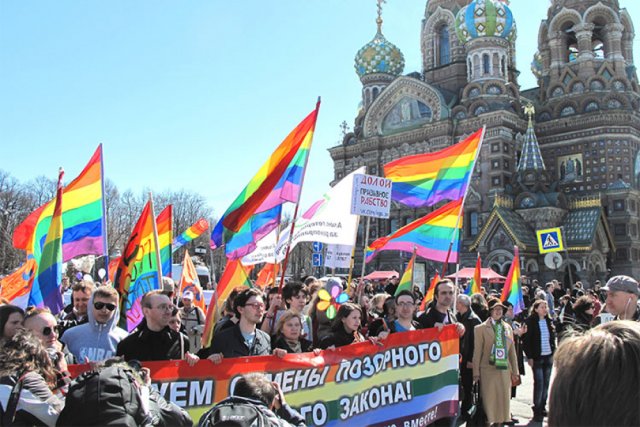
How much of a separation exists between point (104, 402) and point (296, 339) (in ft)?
10.1

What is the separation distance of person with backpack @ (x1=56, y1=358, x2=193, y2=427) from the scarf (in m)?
5.25

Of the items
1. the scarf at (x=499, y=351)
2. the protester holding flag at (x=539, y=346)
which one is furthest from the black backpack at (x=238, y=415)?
the protester holding flag at (x=539, y=346)

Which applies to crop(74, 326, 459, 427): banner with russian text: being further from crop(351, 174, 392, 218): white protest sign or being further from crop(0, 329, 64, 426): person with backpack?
crop(351, 174, 392, 218): white protest sign

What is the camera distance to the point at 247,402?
2820 mm

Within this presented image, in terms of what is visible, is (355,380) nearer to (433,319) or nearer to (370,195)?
(433,319)

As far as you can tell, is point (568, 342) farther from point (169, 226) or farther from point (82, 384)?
point (169, 226)

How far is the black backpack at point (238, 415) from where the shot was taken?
8.78 ft

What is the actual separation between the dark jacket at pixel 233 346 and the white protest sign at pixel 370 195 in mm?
3383

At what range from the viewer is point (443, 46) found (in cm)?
4347

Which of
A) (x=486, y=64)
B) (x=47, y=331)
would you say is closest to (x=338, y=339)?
(x=47, y=331)

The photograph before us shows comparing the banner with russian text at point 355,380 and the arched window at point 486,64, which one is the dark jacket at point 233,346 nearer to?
the banner with russian text at point 355,380

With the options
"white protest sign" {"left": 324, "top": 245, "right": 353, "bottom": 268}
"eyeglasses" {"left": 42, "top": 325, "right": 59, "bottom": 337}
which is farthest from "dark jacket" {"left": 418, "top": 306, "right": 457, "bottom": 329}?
"eyeglasses" {"left": 42, "top": 325, "right": 59, "bottom": 337}

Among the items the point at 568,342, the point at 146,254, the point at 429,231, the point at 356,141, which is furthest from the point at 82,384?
the point at 356,141

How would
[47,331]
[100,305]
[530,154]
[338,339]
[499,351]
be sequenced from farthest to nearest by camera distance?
[530,154] < [499,351] < [338,339] < [100,305] < [47,331]
